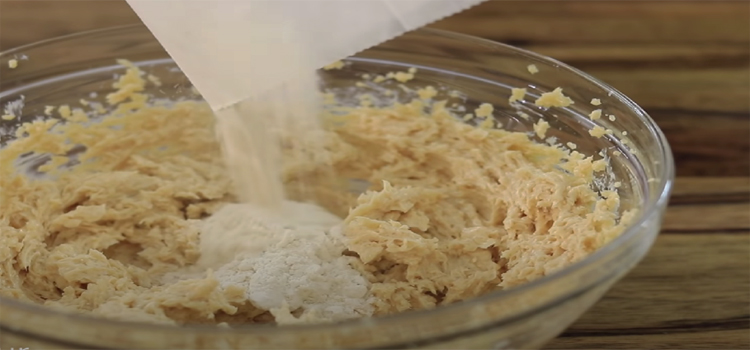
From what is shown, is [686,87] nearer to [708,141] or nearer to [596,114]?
[708,141]

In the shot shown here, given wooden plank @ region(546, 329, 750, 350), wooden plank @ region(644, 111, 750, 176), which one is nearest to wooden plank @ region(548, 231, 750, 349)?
wooden plank @ region(546, 329, 750, 350)

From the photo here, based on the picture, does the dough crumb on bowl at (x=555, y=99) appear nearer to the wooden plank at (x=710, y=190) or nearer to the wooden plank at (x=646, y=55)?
the wooden plank at (x=710, y=190)

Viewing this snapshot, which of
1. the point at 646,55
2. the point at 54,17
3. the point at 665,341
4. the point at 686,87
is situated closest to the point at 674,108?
the point at 686,87

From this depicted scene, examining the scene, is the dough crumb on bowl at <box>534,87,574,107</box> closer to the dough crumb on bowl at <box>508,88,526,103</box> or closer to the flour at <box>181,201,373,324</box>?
the dough crumb on bowl at <box>508,88,526,103</box>

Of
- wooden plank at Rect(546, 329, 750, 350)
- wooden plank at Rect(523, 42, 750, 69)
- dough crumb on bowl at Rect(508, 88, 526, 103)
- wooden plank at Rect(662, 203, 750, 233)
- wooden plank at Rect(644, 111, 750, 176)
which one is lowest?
wooden plank at Rect(546, 329, 750, 350)

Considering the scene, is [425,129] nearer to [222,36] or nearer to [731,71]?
[222,36]

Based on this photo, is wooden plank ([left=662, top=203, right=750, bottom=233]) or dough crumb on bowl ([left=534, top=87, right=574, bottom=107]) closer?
dough crumb on bowl ([left=534, top=87, right=574, bottom=107])

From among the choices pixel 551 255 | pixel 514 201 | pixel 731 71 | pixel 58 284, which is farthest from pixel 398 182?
pixel 731 71
